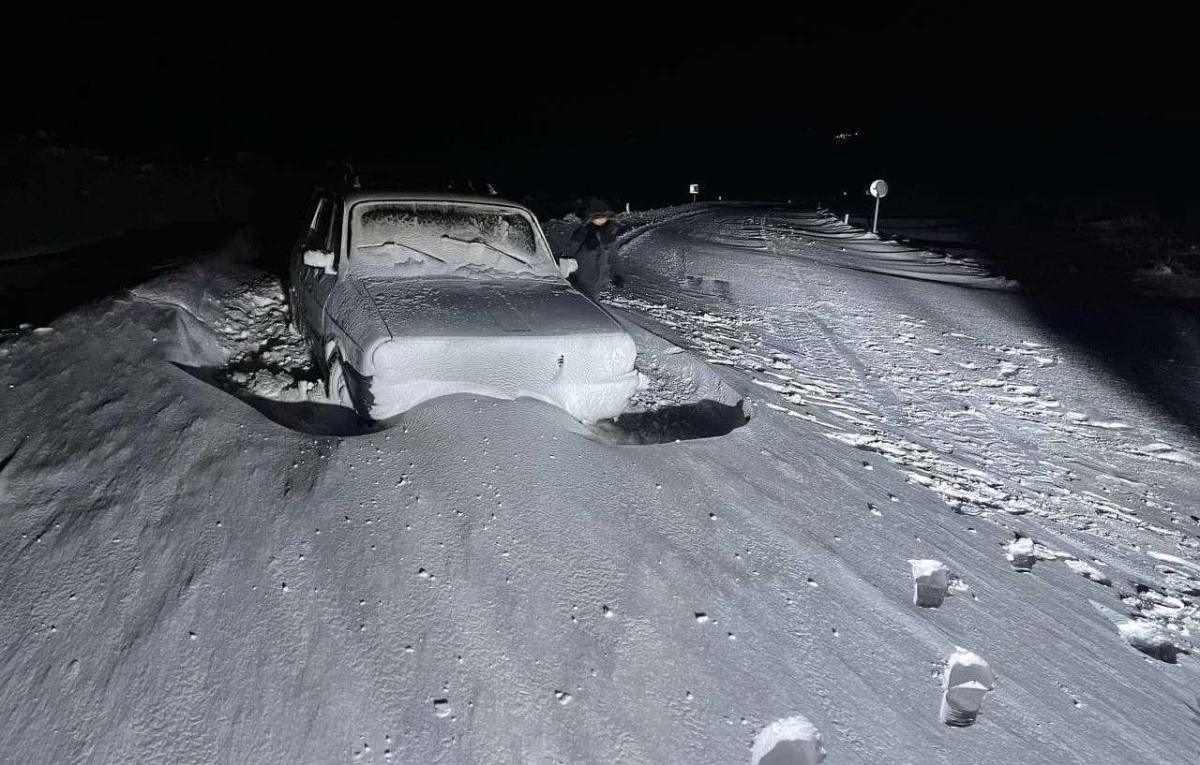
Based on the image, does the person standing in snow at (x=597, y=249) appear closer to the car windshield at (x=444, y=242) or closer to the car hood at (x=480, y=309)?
the car windshield at (x=444, y=242)

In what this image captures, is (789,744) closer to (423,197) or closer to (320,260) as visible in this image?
(320,260)

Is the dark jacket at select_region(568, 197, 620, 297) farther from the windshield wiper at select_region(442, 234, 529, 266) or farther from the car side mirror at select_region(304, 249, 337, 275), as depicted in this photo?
the car side mirror at select_region(304, 249, 337, 275)

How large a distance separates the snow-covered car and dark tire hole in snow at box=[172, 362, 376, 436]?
0.10 meters

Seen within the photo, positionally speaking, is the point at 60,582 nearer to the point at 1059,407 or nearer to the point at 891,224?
the point at 1059,407

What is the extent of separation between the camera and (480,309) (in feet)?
16.8

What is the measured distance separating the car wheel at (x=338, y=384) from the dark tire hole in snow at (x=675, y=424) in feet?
5.47

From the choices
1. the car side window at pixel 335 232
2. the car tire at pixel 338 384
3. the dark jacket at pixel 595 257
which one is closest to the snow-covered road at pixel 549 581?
the car tire at pixel 338 384

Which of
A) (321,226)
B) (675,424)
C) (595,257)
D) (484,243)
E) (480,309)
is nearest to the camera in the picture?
(480,309)

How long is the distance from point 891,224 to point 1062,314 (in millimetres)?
12770

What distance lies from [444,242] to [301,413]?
1687mm

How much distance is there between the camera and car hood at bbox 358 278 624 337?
4754 mm

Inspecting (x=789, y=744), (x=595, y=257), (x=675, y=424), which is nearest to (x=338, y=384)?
(x=675, y=424)

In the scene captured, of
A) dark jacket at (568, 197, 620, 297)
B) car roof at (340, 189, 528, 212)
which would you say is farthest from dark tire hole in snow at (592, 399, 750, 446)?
dark jacket at (568, 197, 620, 297)

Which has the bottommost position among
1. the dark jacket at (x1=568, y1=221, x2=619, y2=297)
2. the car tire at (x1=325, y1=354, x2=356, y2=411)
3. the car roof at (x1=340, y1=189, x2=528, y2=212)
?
the car tire at (x1=325, y1=354, x2=356, y2=411)
